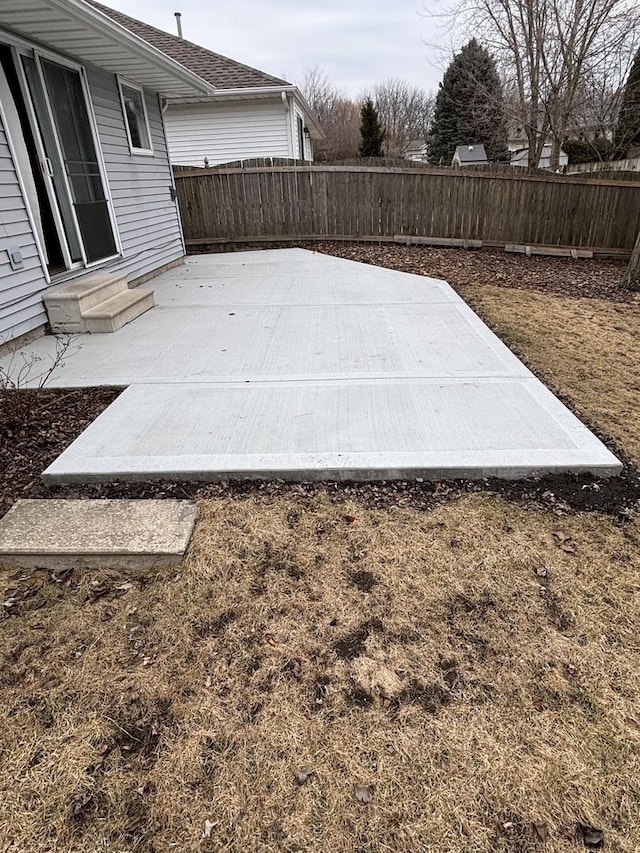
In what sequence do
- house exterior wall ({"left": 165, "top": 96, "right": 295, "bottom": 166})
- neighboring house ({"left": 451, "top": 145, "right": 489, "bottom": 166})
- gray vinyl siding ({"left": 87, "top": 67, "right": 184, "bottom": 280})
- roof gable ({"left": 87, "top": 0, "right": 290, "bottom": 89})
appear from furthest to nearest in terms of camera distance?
1. neighboring house ({"left": 451, "top": 145, "right": 489, "bottom": 166})
2. house exterior wall ({"left": 165, "top": 96, "right": 295, "bottom": 166})
3. roof gable ({"left": 87, "top": 0, "right": 290, "bottom": 89})
4. gray vinyl siding ({"left": 87, "top": 67, "right": 184, "bottom": 280})

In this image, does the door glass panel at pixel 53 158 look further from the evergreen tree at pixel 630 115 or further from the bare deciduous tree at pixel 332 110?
the bare deciduous tree at pixel 332 110

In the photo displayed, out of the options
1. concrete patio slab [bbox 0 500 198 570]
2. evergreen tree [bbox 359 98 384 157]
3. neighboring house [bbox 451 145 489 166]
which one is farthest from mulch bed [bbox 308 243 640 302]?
evergreen tree [bbox 359 98 384 157]

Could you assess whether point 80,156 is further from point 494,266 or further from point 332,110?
point 332,110

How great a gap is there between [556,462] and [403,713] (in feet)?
5.47

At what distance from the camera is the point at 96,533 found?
89.2 inches

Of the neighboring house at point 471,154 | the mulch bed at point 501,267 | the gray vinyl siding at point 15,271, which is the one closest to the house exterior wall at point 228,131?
the mulch bed at point 501,267

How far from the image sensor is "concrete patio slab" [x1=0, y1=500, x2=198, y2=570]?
2180mm

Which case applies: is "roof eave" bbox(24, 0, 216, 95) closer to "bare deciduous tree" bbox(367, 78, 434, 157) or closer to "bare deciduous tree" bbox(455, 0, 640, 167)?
"bare deciduous tree" bbox(455, 0, 640, 167)

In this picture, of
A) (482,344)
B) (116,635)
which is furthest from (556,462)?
(116,635)

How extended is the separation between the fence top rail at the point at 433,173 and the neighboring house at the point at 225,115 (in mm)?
3012

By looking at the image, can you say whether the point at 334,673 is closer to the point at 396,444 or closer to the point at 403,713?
the point at 403,713

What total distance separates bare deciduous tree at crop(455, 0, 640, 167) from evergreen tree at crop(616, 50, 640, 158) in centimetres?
33

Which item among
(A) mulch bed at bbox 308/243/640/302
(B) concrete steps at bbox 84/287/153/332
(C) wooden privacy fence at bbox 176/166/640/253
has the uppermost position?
(C) wooden privacy fence at bbox 176/166/640/253

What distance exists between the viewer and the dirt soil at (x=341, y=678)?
1343 mm
